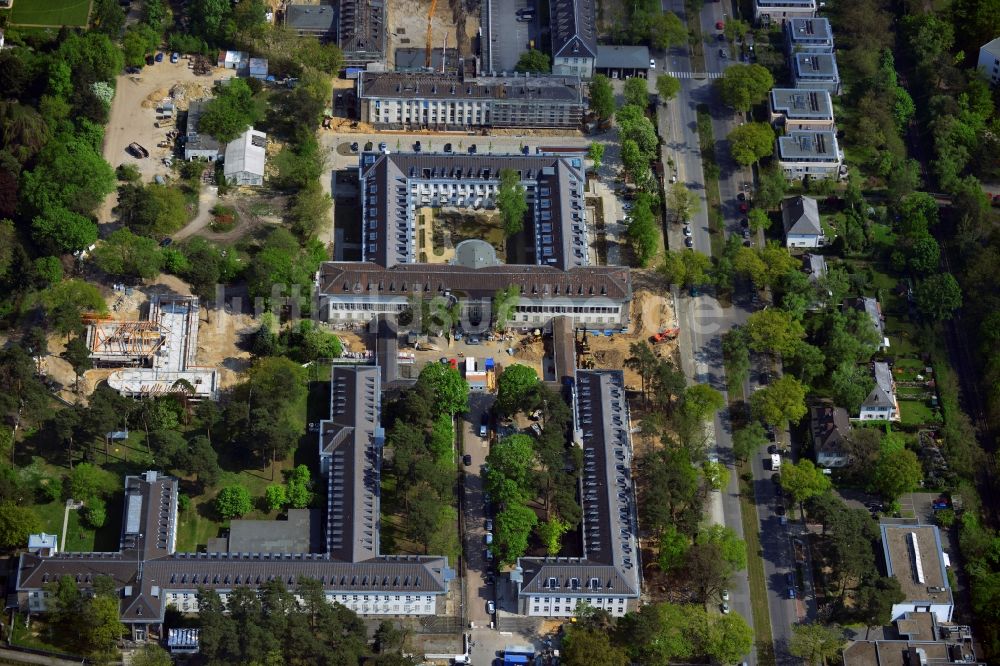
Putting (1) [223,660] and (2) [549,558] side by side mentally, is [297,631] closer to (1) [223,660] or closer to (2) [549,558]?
(1) [223,660]

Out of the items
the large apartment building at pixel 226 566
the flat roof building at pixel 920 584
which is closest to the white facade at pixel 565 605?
the large apartment building at pixel 226 566

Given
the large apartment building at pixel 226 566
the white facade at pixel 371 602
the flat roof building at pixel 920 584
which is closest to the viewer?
the large apartment building at pixel 226 566

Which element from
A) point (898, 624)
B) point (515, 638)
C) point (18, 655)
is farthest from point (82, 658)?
point (898, 624)

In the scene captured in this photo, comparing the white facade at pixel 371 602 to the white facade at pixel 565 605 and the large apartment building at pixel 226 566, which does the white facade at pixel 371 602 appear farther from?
the white facade at pixel 565 605

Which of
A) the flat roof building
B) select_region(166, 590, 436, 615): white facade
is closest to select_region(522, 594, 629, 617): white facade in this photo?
select_region(166, 590, 436, 615): white facade

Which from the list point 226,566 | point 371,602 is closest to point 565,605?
point 371,602

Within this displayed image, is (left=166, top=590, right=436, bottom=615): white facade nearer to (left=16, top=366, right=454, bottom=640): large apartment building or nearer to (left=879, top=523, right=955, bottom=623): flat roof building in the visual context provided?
(left=16, top=366, right=454, bottom=640): large apartment building
